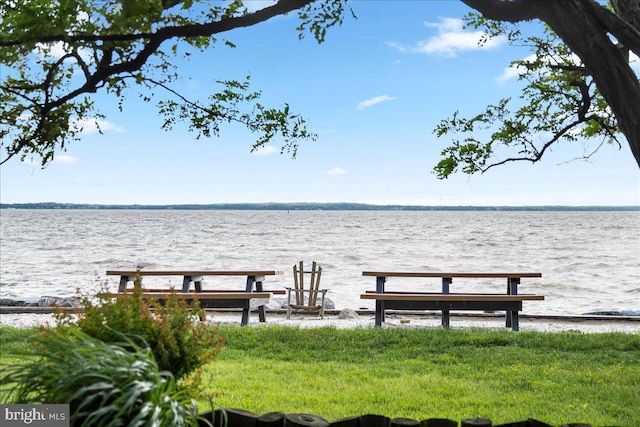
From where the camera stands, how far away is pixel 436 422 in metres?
3.34

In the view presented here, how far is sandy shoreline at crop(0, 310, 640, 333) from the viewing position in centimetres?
1141

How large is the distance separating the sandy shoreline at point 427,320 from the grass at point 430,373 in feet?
6.02

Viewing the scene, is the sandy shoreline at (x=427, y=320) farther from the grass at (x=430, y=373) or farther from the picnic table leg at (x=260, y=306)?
the grass at (x=430, y=373)

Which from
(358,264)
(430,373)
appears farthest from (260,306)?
(358,264)

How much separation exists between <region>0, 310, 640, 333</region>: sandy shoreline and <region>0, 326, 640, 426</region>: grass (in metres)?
1.83

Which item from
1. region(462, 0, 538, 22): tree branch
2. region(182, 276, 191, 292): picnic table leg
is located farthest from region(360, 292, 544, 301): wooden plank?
region(462, 0, 538, 22): tree branch

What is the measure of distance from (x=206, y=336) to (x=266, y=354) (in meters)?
5.04

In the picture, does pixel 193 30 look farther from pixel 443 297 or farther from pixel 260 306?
pixel 260 306

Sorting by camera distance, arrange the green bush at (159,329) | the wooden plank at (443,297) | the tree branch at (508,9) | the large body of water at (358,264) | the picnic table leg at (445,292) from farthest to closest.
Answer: the large body of water at (358,264) < the picnic table leg at (445,292) < the wooden plank at (443,297) < the tree branch at (508,9) < the green bush at (159,329)

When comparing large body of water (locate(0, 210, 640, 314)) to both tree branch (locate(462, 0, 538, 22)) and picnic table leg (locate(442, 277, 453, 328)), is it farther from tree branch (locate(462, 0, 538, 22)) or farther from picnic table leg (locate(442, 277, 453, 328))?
tree branch (locate(462, 0, 538, 22))

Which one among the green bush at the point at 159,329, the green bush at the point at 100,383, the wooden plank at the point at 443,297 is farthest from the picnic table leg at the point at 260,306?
the green bush at the point at 100,383

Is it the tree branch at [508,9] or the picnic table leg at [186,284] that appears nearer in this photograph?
the tree branch at [508,9]

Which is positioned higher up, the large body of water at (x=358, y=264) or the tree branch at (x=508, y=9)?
the tree branch at (x=508, y=9)

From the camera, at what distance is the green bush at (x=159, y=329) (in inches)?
125
